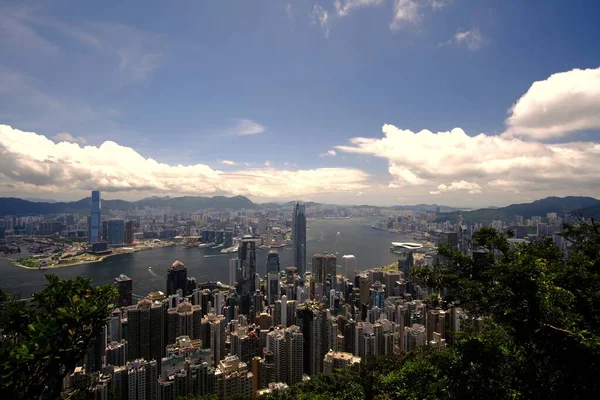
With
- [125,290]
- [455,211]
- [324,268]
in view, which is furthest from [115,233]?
[455,211]

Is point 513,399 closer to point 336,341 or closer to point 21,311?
point 21,311

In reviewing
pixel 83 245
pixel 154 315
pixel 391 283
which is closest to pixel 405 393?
pixel 154 315

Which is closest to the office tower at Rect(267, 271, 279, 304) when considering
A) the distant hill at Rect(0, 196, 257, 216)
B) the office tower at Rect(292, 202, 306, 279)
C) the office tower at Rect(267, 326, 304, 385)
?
the office tower at Rect(267, 326, 304, 385)

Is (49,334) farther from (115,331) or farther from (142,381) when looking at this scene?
(115,331)

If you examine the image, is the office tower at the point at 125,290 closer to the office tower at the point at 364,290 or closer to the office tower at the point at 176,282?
the office tower at the point at 176,282

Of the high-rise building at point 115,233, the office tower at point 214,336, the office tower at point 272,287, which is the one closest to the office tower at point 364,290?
the office tower at point 272,287
